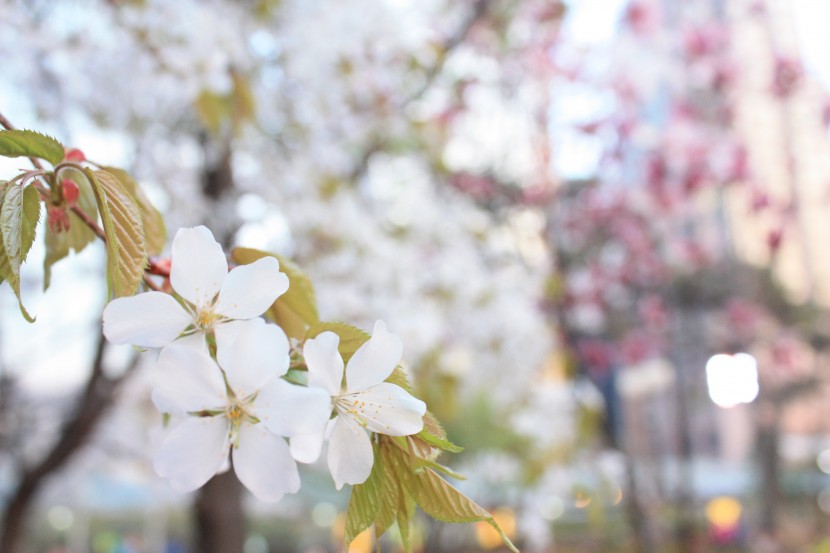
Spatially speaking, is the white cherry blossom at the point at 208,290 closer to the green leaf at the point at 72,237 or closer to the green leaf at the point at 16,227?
the green leaf at the point at 16,227

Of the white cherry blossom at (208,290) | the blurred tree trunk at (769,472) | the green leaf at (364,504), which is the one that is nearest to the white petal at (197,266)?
the white cherry blossom at (208,290)

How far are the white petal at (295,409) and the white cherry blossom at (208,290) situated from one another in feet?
0.14

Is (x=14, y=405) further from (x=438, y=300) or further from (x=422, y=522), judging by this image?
(x=422, y=522)

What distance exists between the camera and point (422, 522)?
730cm

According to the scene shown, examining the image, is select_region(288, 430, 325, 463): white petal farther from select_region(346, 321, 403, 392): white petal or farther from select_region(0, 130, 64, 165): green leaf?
select_region(0, 130, 64, 165): green leaf

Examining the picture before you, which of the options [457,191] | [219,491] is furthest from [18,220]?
[457,191]

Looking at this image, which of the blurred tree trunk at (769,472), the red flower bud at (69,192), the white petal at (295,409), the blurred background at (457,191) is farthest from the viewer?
the blurred tree trunk at (769,472)

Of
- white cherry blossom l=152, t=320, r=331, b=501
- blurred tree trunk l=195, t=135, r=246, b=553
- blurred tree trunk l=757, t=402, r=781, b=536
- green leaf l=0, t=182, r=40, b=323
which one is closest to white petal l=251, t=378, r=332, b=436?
white cherry blossom l=152, t=320, r=331, b=501

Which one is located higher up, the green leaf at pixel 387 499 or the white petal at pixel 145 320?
the white petal at pixel 145 320

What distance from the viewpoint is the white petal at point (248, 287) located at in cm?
38

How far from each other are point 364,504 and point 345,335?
3.3 inches

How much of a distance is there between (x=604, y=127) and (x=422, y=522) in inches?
171

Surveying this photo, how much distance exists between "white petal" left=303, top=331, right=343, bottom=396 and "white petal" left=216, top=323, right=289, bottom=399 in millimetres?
15

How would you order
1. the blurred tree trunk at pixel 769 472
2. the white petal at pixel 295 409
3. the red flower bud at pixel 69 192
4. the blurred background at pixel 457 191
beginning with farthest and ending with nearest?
the blurred tree trunk at pixel 769 472, the blurred background at pixel 457 191, the red flower bud at pixel 69 192, the white petal at pixel 295 409
